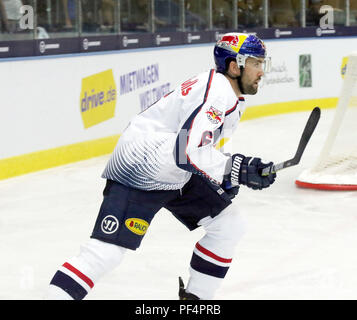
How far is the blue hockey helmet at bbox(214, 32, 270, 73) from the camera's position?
3113 mm

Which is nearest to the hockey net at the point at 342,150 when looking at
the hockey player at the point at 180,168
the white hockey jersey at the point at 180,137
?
the hockey player at the point at 180,168

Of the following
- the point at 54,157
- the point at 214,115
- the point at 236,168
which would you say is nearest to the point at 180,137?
the point at 214,115

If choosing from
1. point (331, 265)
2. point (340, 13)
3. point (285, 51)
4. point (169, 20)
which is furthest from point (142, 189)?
point (340, 13)

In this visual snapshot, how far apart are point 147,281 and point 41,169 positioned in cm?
331

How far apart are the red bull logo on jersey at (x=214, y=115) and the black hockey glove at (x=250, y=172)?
20 centimetres

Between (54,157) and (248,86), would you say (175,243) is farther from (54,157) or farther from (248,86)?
(54,157)

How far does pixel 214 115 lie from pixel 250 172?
25 cm

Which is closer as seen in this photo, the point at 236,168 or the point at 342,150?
the point at 236,168

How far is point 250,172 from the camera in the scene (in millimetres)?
2996

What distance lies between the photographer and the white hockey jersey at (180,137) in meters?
2.88

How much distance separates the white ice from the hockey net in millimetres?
133

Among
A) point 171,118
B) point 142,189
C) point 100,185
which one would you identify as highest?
point 171,118
